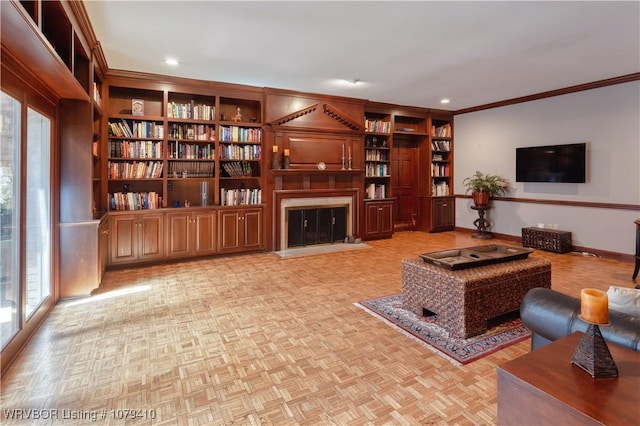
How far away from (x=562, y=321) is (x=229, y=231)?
457 cm

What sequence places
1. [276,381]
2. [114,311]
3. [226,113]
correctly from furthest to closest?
[226,113]
[114,311]
[276,381]

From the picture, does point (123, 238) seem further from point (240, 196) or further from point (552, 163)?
point (552, 163)

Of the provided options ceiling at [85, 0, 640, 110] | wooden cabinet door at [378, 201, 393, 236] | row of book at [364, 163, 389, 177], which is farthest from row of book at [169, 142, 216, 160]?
wooden cabinet door at [378, 201, 393, 236]

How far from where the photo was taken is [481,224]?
7.20 meters

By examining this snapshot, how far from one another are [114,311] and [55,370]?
3.44ft

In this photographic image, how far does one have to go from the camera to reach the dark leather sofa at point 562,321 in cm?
151

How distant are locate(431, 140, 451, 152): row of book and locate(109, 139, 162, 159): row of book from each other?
5624 mm

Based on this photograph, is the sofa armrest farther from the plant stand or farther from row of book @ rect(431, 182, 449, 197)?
row of book @ rect(431, 182, 449, 197)

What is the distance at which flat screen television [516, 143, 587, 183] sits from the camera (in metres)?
5.65

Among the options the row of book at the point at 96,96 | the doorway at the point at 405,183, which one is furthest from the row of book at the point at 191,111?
the doorway at the point at 405,183

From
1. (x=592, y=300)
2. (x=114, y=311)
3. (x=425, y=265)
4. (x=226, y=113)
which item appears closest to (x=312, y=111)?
(x=226, y=113)

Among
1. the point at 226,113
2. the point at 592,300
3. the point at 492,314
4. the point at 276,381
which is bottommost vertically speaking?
the point at 276,381

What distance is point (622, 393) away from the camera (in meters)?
1.16

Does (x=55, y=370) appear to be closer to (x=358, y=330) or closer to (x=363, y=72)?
(x=358, y=330)
